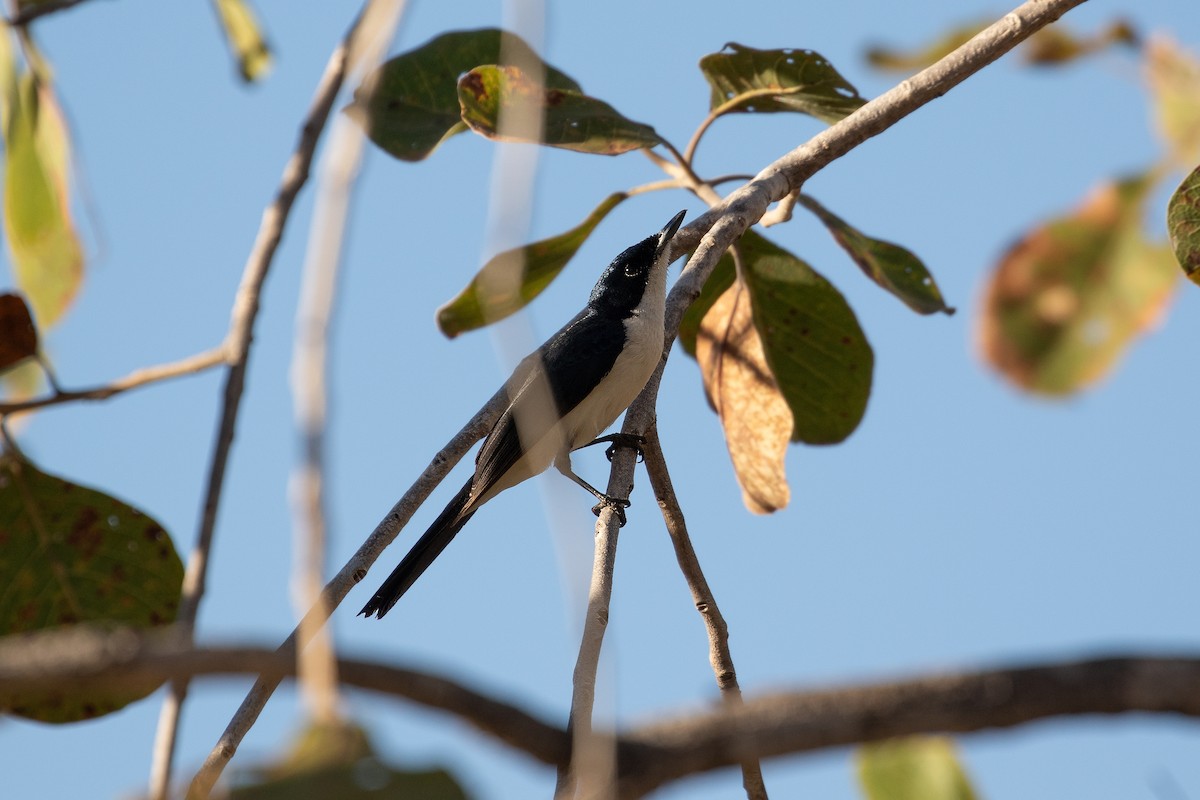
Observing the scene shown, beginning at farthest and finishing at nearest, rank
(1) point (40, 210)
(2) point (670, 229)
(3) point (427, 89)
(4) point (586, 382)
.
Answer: (2) point (670, 229)
(4) point (586, 382)
(3) point (427, 89)
(1) point (40, 210)

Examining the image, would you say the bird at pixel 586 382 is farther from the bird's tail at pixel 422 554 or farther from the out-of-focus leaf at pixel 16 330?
the out-of-focus leaf at pixel 16 330

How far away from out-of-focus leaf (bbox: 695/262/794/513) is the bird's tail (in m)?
1.02

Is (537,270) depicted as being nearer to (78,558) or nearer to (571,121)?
(571,121)


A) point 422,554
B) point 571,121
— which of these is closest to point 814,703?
point 571,121

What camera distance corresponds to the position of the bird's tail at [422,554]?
4.39 metres

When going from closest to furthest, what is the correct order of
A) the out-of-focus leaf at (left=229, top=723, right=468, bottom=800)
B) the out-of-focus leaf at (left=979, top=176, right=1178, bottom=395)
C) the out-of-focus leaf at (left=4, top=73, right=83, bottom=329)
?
the out-of-focus leaf at (left=229, top=723, right=468, bottom=800) < the out-of-focus leaf at (left=4, top=73, right=83, bottom=329) < the out-of-focus leaf at (left=979, top=176, right=1178, bottom=395)

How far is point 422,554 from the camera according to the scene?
177 inches

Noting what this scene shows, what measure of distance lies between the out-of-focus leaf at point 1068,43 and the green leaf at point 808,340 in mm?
2204

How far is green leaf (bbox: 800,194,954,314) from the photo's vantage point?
161 inches

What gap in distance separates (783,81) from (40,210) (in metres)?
2.44

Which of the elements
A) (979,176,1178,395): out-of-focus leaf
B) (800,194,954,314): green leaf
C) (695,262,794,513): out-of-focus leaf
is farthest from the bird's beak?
(979,176,1178,395): out-of-focus leaf

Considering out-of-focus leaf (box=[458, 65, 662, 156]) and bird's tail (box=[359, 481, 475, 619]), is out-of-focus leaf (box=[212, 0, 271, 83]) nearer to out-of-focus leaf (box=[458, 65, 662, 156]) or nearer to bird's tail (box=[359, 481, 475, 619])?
out-of-focus leaf (box=[458, 65, 662, 156])

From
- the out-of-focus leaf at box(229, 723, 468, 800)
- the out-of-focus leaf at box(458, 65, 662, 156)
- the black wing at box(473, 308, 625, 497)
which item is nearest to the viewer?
the out-of-focus leaf at box(229, 723, 468, 800)

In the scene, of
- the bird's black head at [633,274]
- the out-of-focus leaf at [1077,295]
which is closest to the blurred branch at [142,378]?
the bird's black head at [633,274]
